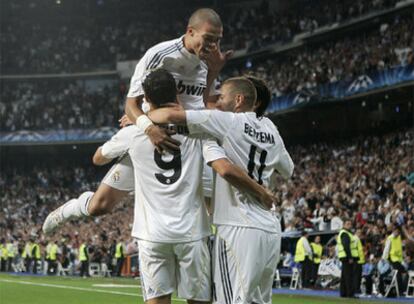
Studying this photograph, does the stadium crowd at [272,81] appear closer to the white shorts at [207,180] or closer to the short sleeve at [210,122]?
the white shorts at [207,180]

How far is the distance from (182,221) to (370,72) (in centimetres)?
2949

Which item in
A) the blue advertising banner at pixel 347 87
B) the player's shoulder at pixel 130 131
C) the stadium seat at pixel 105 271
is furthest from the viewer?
the stadium seat at pixel 105 271

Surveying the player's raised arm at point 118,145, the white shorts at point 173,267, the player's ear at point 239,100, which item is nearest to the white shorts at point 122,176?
the player's raised arm at point 118,145

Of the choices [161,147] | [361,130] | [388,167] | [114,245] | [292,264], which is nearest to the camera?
[161,147]

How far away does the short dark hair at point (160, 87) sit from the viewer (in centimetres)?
618

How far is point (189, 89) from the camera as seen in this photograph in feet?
25.7

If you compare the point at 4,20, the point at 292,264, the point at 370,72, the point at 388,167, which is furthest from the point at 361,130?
the point at 4,20

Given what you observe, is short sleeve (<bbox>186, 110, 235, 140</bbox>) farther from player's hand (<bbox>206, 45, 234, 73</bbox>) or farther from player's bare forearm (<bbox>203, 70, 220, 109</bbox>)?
player's bare forearm (<bbox>203, 70, 220, 109</bbox>)

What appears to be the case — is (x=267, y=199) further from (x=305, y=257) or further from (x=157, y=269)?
(x=305, y=257)

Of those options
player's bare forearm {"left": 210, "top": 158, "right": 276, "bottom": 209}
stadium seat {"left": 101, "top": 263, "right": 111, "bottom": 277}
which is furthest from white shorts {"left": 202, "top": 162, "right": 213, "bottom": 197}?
stadium seat {"left": 101, "top": 263, "right": 111, "bottom": 277}

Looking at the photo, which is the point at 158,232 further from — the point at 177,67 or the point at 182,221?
the point at 177,67

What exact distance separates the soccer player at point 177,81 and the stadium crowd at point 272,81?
24.9 m

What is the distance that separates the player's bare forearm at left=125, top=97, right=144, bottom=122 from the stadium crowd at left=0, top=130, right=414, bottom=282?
45.2ft

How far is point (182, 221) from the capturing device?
6.39 m
